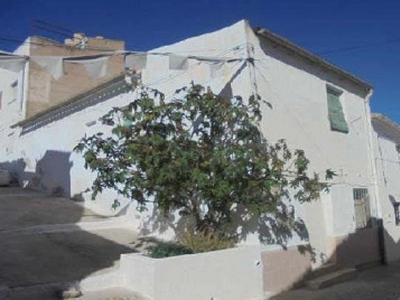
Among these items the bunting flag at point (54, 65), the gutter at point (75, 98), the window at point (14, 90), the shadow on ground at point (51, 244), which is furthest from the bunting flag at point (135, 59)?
the window at point (14, 90)

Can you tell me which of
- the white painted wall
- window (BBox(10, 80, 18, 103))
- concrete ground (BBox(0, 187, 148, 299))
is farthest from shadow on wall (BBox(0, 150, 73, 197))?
window (BBox(10, 80, 18, 103))

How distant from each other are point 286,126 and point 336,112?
368 cm

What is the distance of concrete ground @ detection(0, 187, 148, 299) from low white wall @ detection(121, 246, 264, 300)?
37.0 inches

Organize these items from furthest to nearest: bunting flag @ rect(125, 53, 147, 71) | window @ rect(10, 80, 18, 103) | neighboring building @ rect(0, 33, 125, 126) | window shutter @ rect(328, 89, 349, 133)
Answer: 1. window @ rect(10, 80, 18, 103)
2. neighboring building @ rect(0, 33, 125, 126)
3. window shutter @ rect(328, 89, 349, 133)
4. bunting flag @ rect(125, 53, 147, 71)

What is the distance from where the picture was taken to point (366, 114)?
16.3 meters

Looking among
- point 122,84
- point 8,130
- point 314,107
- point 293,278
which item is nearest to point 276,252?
point 293,278

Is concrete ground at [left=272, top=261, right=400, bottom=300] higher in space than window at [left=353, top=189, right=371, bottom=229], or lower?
lower

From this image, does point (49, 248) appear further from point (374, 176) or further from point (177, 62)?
point (374, 176)

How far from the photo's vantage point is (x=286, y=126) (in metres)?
11.5

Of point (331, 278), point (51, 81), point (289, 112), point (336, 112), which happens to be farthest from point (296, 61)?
point (51, 81)

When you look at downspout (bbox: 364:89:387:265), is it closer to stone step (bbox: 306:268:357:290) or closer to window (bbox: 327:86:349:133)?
window (bbox: 327:86:349:133)

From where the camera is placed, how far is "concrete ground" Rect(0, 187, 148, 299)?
763cm

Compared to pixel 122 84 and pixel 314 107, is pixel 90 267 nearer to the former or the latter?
pixel 122 84

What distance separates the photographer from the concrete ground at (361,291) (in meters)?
9.59
